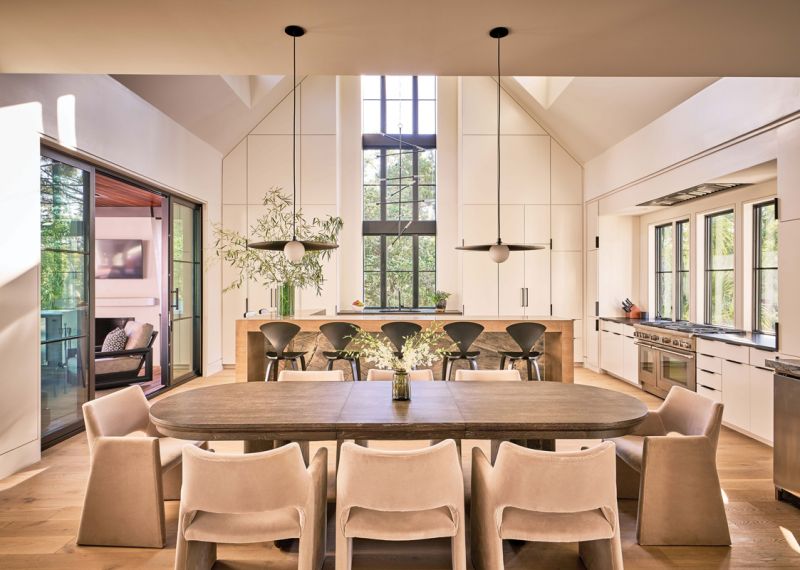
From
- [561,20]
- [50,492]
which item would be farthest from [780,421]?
[50,492]

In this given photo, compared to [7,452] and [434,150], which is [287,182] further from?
[7,452]

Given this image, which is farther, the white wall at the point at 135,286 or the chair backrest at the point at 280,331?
the white wall at the point at 135,286

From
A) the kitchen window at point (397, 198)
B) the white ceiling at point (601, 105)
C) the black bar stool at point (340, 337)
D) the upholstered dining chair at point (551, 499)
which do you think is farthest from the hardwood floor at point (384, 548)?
the kitchen window at point (397, 198)

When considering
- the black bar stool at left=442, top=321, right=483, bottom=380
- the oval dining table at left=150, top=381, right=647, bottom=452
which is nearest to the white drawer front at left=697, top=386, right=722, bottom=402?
the black bar stool at left=442, top=321, right=483, bottom=380

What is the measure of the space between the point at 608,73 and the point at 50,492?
4.79m

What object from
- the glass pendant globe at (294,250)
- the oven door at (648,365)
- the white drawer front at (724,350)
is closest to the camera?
the glass pendant globe at (294,250)

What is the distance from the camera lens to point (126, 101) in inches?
188

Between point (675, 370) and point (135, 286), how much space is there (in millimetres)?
8112

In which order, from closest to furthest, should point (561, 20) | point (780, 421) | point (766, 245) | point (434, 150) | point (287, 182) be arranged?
point (561, 20) < point (780, 421) < point (766, 245) < point (287, 182) < point (434, 150)

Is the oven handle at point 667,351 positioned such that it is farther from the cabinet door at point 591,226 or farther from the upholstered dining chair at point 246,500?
the upholstered dining chair at point 246,500

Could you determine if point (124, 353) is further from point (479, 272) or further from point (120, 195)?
point (479, 272)

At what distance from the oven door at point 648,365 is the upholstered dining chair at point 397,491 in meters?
4.43

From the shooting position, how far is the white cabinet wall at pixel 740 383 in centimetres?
391

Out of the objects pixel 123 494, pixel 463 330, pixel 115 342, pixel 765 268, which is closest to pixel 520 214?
pixel 765 268
